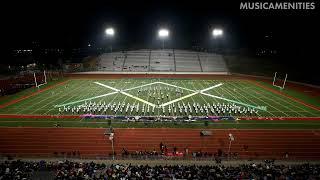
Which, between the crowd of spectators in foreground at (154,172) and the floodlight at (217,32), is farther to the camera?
the floodlight at (217,32)

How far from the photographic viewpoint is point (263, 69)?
200 ft

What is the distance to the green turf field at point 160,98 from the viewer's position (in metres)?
31.1

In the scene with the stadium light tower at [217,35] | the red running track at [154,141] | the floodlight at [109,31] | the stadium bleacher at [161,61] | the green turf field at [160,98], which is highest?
the floodlight at [109,31]

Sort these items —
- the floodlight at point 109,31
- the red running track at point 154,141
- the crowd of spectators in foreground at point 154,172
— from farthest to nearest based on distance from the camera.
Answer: the floodlight at point 109,31 → the red running track at point 154,141 → the crowd of spectators in foreground at point 154,172

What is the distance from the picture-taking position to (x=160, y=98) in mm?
36625

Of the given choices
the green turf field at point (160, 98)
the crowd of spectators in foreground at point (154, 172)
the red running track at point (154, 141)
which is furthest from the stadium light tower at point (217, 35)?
the crowd of spectators in foreground at point (154, 172)

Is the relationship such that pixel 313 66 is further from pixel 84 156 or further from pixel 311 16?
pixel 84 156

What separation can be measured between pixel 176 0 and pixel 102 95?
37935 millimetres

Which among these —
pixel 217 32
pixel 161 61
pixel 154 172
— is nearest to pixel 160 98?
pixel 154 172

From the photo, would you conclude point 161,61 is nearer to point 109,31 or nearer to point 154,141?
point 109,31

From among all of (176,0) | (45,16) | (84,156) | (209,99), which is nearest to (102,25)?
(45,16)

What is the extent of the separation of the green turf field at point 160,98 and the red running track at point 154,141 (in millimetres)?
4949

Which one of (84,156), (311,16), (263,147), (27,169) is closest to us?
(27,169)

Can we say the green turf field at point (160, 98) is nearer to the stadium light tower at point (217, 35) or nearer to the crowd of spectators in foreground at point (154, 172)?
the crowd of spectators in foreground at point (154, 172)
